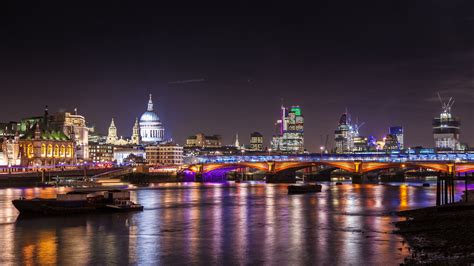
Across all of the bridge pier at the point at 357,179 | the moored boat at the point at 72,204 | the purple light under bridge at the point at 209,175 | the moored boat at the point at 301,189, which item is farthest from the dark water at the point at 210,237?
the purple light under bridge at the point at 209,175

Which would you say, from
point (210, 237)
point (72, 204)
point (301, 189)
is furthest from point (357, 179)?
point (210, 237)

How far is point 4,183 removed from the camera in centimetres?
14462

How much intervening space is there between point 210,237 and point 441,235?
679 inches

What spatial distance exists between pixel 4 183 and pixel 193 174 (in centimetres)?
6420

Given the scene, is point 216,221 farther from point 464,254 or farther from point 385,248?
point 464,254

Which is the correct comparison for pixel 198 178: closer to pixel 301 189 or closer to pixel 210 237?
pixel 301 189

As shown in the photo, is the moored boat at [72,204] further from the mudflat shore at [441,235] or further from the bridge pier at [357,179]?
the bridge pier at [357,179]

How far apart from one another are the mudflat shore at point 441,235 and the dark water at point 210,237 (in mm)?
1307

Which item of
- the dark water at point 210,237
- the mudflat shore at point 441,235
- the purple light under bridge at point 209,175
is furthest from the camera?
the purple light under bridge at point 209,175

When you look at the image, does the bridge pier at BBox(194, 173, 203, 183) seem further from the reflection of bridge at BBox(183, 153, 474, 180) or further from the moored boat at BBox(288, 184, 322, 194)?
the moored boat at BBox(288, 184, 322, 194)

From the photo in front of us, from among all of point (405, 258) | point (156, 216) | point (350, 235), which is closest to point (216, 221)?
point (156, 216)

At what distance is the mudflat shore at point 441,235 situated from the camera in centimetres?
3503

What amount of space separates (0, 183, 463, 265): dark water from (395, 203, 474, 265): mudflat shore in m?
A: 1.31

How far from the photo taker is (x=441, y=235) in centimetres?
4372
